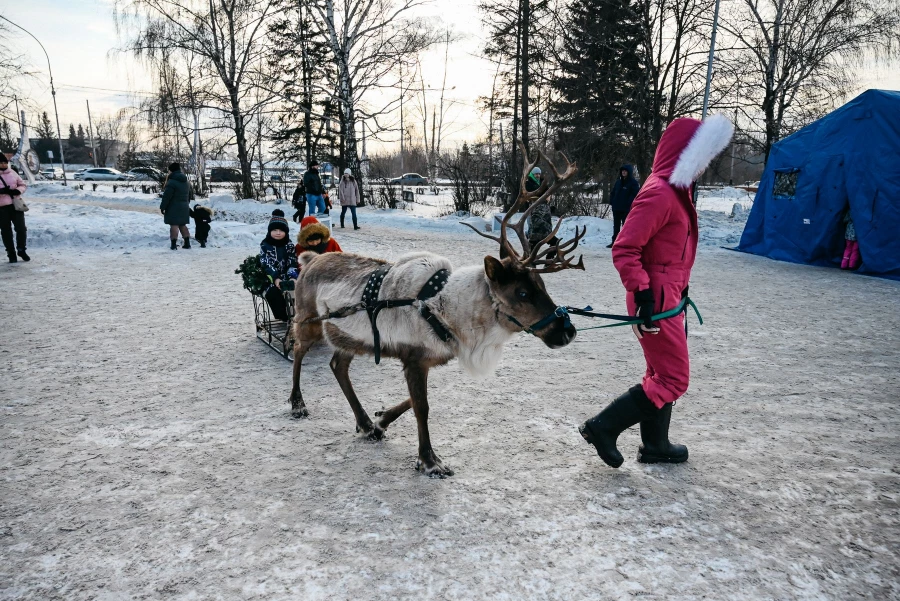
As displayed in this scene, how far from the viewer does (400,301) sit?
3.39m

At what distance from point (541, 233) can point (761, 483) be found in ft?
30.5

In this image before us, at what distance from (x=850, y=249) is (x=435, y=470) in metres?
10.7

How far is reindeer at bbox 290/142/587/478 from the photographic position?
315cm

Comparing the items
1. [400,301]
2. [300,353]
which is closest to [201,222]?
[300,353]

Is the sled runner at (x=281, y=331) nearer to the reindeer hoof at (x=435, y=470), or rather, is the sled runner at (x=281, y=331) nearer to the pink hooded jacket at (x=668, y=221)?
the reindeer hoof at (x=435, y=470)

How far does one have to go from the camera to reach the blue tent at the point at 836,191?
380 inches

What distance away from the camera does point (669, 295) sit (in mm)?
3141

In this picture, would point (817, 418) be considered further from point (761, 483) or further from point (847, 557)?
point (847, 557)

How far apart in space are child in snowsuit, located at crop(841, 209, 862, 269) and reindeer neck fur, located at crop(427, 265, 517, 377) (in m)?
10.2

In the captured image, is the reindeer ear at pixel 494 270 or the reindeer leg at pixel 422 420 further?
the reindeer leg at pixel 422 420

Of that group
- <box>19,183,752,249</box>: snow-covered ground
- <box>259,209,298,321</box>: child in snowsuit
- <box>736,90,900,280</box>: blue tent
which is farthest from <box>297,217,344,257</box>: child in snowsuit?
<box>736,90,900,280</box>: blue tent

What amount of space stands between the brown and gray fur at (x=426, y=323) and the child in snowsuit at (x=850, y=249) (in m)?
10.1

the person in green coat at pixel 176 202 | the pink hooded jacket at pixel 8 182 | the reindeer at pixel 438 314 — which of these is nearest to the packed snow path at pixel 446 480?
the reindeer at pixel 438 314

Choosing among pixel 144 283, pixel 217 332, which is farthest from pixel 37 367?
pixel 144 283
